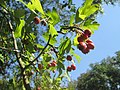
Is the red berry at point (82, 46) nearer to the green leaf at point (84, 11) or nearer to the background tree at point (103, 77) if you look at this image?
the green leaf at point (84, 11)

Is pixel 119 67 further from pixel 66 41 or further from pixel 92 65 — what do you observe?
pixel 66 41

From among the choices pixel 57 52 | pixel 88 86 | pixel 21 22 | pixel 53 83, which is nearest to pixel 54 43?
pixel 57 52

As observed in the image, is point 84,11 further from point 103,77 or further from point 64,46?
point 103,77

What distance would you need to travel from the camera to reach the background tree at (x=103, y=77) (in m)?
64.4

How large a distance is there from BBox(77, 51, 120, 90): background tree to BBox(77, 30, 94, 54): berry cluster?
62.6m

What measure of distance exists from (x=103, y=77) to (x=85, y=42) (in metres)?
63.3

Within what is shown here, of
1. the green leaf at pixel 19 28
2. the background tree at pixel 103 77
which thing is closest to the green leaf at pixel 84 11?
the green leaf at pixel 19 28

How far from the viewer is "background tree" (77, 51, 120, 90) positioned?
6438cm

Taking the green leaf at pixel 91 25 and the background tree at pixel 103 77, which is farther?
the background tree at pixel 103 77

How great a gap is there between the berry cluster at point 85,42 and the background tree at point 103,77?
62.6 meters

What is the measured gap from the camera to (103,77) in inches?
2544

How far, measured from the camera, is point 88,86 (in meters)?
65.9

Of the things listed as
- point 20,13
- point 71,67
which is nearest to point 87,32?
point 20,13

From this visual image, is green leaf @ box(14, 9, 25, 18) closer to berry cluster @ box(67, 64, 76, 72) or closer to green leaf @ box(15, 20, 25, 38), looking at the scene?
green leaf @ box(15, 20, 25, 38)
